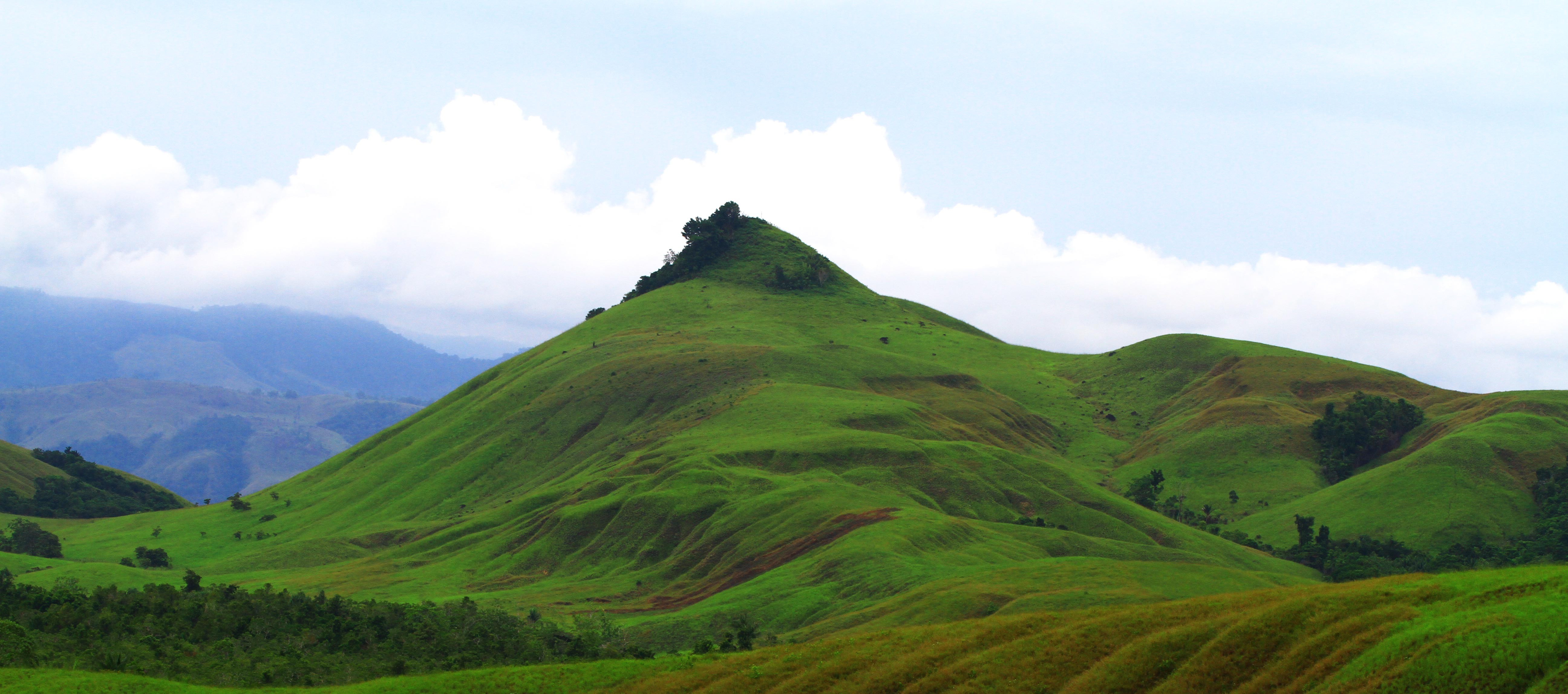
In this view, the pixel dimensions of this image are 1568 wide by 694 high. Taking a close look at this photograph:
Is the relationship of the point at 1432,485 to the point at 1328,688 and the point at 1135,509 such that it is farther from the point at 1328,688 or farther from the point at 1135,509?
the point at 1328,688

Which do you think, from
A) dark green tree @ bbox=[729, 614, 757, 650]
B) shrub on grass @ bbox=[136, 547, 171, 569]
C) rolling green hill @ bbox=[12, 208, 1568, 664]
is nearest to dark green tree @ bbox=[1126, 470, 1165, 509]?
rolling green hill @ bbox=[12, 208, 1568, 664]


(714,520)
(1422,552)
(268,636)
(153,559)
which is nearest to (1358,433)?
(1422,552)

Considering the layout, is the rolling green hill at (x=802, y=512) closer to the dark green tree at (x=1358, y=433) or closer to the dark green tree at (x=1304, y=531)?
the dark green tree at (x=1358, y=433)

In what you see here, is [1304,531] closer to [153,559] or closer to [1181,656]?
[1181,656]

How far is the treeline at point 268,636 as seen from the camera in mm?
68938

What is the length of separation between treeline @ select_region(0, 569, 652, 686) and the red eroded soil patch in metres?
11.6

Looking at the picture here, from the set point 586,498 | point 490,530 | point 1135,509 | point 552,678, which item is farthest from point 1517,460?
point 552,678

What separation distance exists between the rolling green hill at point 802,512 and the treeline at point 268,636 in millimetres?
17364

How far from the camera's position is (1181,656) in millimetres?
44719

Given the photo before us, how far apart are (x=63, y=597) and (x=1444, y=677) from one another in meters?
107

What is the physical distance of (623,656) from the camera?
70.9 meters

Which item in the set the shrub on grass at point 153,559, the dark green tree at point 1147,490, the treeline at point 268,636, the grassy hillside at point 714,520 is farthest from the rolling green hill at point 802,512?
the treeline at point 268,636

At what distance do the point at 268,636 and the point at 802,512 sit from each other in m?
58.0

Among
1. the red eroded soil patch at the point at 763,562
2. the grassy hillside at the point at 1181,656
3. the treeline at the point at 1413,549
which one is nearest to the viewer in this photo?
the grassy hillside at the point at 1181,656
